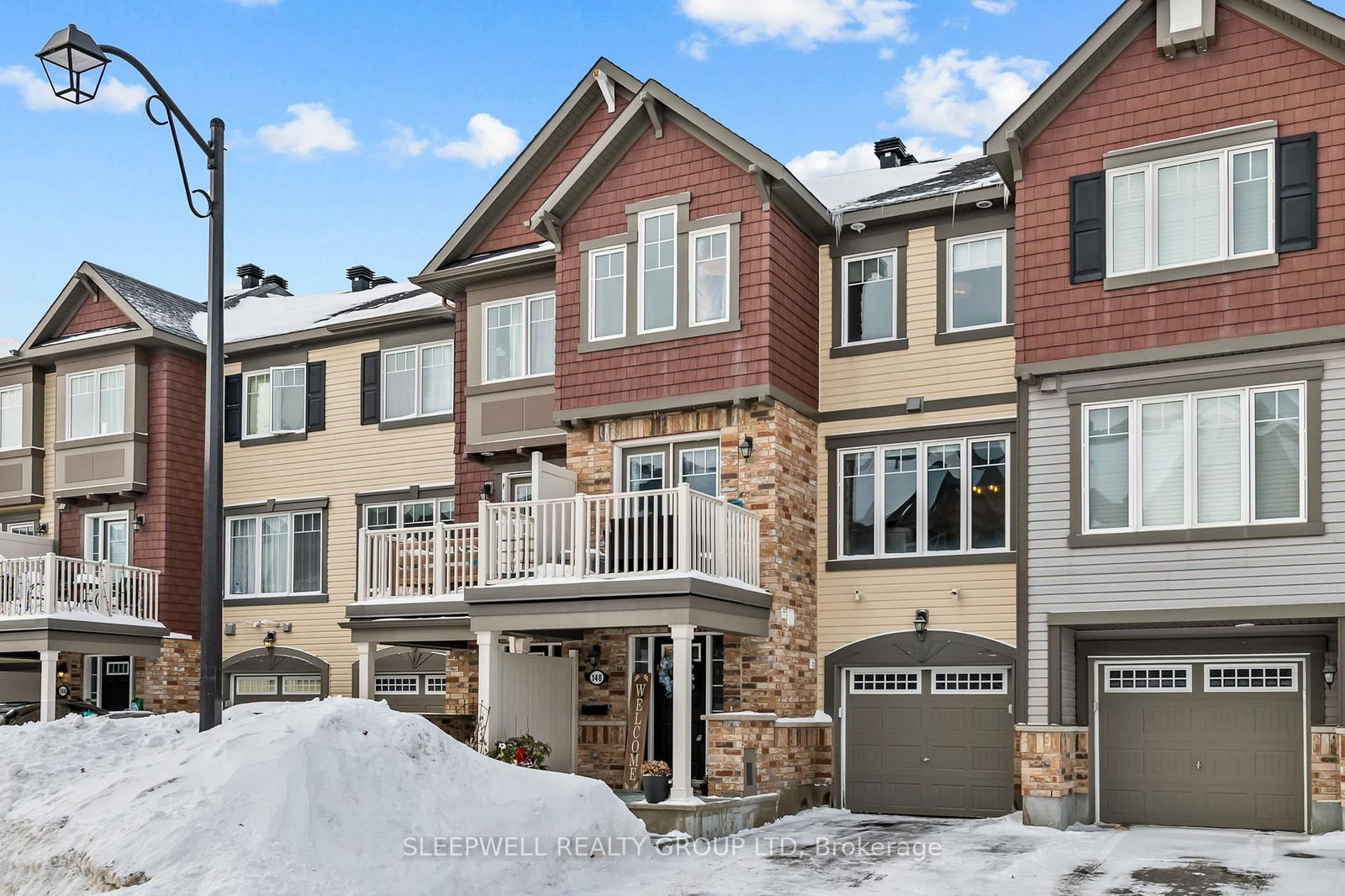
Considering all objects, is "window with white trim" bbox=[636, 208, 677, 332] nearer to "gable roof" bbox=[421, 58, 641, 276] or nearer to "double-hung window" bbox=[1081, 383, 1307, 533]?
"gable roof" bbox=[421, 58, 641, 276]

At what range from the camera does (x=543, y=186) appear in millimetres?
22391

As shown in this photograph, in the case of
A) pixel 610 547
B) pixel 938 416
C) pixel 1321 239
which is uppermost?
pixel 1321 239

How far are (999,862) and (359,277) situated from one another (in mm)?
20456

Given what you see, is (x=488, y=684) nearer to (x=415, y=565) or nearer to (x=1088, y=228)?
(x=415, y=565)

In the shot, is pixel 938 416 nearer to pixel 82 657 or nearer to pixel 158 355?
pixel 158 355

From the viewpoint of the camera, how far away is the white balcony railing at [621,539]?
17.0 metres

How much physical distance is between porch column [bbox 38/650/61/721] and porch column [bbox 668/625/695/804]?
38.3 ft

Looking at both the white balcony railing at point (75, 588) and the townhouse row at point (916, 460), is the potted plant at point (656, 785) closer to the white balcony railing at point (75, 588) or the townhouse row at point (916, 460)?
the townhouse row at point (916, 460)

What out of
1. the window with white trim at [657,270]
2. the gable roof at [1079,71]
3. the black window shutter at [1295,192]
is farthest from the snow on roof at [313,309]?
the black window shutter at [1295,192]

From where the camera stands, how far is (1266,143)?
16234 mm

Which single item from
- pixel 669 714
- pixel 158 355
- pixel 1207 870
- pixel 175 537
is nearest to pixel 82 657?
pixel 175 537

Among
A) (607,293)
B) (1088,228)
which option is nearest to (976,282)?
(1088,228)

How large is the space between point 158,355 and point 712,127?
12777 millimetres

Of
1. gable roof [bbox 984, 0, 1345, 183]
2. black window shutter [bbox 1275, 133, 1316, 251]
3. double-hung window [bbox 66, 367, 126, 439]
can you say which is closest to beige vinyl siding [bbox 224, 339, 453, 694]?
double-hung window [bbox 66, 367, 126, 439]
